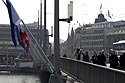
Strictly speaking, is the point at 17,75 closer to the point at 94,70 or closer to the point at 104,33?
the point at 94,70

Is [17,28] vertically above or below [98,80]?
above

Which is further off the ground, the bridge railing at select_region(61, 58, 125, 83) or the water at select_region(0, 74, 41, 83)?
the bridge railing at select_region(61, 58, 125, 83)

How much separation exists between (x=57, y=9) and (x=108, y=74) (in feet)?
10.9

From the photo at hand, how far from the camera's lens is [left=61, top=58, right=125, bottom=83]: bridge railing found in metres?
13.7

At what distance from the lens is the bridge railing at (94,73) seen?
1371 cm

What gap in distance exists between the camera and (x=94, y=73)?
1786cm

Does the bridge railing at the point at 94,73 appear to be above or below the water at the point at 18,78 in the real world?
above

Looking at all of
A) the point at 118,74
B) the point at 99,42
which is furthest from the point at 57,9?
the point at 99,42

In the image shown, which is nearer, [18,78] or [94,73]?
[94,73]

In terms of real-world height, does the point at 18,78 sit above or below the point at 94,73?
below

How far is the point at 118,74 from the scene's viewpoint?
13422 millimetres

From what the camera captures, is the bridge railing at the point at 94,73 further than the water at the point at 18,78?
No

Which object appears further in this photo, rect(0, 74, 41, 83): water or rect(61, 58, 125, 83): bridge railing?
rect(0, 74, 41, 83): water

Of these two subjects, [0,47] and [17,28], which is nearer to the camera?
[17,28]
